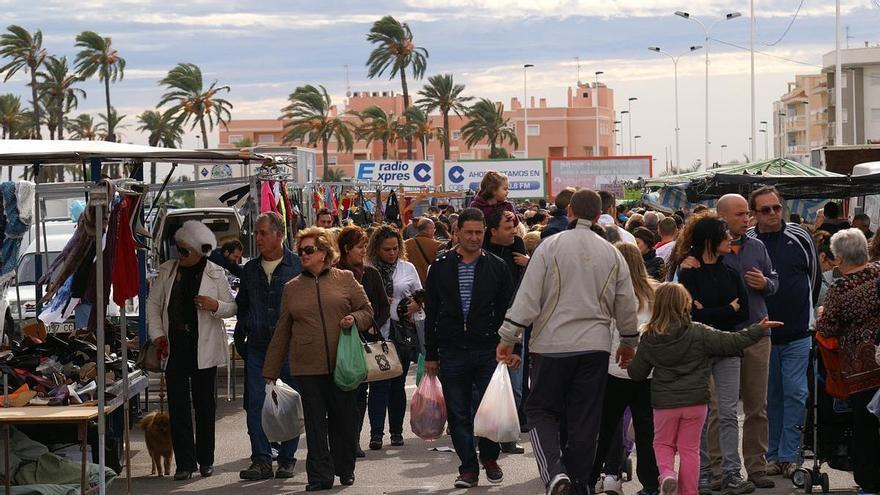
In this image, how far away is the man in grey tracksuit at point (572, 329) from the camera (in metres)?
7.99

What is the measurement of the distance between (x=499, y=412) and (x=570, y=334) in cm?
102

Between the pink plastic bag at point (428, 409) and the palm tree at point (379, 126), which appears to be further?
the palm tree at point (379, 126)

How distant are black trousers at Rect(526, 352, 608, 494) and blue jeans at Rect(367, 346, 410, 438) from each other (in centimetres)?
315

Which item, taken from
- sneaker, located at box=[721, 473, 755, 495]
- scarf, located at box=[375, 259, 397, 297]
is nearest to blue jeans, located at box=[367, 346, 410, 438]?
scarf, located at box=[375, 259, 397, 297]

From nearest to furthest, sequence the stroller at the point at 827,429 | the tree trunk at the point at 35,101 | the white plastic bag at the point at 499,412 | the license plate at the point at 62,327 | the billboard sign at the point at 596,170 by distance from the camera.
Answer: the white plastic bag at the point at 499,412, the stroller at the point at 827,429, the license plate at the point at 62,327, the billboard sign at the point at 596,170, the tree trunk at the point at 35,101

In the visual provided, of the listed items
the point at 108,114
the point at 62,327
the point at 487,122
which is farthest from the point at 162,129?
the point at 62,327

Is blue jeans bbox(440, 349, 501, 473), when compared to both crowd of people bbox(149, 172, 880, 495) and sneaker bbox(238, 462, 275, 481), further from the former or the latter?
sneaker bbox(238, 462, 275, 481)

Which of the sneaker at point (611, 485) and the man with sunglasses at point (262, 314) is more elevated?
the man with sunglasses at point (262, 314)

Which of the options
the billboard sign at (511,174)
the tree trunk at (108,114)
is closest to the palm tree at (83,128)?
the tree trunk at (108,114)

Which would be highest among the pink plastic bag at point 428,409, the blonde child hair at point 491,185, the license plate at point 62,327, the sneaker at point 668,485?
the blonde child hair at point 491,185

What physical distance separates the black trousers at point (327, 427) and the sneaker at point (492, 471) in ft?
3.22

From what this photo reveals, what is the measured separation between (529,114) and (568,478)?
12888 cm

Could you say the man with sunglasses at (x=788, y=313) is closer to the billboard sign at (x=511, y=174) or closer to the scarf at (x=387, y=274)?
the scarf at (x=387, y=274)

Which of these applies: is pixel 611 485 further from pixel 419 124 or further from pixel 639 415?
pixel 419 124
